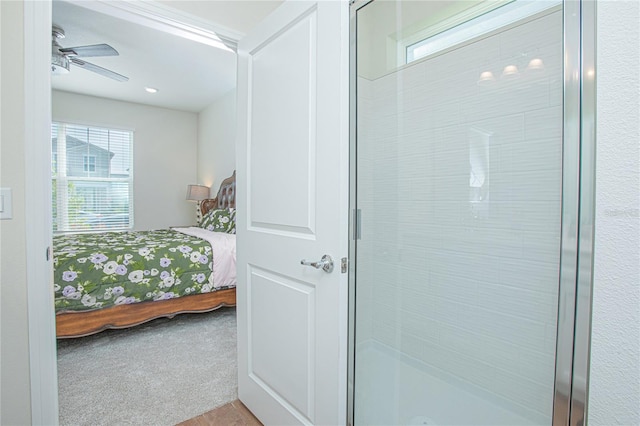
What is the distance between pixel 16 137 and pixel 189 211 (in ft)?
14.8

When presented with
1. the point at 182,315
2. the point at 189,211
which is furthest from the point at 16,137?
the point at 189,211

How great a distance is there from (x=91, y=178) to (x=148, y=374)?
389 cm

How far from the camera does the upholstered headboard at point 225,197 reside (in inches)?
175

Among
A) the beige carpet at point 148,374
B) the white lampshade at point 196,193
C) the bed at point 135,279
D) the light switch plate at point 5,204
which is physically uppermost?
the white lampshade at point 196,193

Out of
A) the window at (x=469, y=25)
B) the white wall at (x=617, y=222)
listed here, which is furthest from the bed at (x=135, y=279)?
the white wall at (x=617, y=222)

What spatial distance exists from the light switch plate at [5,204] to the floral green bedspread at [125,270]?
4.71 ft

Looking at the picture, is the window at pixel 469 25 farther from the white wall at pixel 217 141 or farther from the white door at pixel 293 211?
the white wall at pixel 217 141

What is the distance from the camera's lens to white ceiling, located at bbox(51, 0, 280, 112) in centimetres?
191

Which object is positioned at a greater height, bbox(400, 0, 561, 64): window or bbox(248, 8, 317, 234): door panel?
bbox(400, 0, 561, 64): window

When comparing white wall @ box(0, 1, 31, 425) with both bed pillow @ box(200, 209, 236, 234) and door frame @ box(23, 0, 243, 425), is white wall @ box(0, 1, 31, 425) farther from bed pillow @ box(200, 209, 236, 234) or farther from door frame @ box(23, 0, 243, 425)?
bed pillow @ box(200, 209, 236, 234)

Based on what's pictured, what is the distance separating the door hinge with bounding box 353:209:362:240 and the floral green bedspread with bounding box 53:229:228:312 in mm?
2124

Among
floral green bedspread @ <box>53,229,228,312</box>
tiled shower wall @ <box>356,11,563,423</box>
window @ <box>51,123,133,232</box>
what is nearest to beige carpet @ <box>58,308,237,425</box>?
floral green bedspread @ <box>53,229,228,312</box>

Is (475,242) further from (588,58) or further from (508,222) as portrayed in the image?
(588,58)

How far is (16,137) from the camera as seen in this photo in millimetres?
1270
